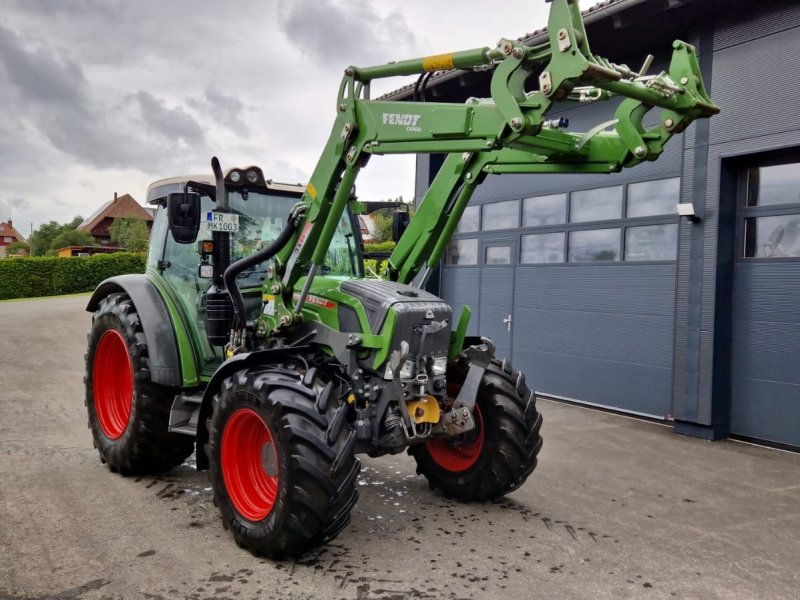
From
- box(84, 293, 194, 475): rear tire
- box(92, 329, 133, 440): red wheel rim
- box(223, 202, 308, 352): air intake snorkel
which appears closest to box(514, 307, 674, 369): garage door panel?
box(223, 202, 308, 352): air intake snorkel

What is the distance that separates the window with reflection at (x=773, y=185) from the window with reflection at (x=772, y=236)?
0.17 metres

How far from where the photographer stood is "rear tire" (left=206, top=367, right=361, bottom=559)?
3.43m

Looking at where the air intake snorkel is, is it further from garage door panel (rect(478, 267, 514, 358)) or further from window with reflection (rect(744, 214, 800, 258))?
garage door panel (rect(478, 267, 514, 358))

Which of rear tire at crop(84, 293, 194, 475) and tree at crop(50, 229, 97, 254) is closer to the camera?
rear tire at crop(84, 293, 194, 475)

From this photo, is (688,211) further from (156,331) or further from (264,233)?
(156,331)

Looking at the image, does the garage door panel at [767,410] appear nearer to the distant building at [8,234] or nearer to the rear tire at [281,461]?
the rear tire at [281,461]

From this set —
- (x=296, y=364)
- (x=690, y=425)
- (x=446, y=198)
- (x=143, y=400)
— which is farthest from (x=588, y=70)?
(x=690, y=425)

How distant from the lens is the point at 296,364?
4.04 metres

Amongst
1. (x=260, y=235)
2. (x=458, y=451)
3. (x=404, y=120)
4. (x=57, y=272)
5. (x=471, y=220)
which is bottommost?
(x=458, y=451)

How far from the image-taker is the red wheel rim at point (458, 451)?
4621 mm

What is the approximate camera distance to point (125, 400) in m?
5.56

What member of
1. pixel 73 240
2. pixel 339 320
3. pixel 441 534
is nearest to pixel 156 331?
pixel 339 320

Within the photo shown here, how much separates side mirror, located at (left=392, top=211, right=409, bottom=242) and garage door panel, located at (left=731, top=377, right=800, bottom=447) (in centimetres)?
419

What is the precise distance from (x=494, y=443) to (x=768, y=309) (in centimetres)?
385
